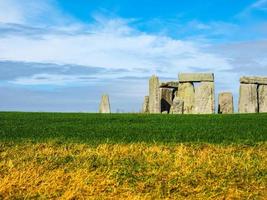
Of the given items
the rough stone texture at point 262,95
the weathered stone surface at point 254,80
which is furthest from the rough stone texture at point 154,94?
the rough stone texture at point 262,95

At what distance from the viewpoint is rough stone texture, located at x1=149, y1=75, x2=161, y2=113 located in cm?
2759

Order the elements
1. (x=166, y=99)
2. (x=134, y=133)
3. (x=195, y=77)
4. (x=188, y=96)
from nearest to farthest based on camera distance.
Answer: (x=134, y=133) < (x=195, y=77) < (x=188, y=96) < (x=166, y=99)

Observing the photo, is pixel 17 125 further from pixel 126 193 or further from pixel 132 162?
pixel 126 193

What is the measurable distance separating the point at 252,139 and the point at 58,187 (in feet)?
18.7

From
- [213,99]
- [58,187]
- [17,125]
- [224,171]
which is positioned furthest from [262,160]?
[213,99]

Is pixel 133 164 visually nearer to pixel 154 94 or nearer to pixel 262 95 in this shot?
pixel 154 94

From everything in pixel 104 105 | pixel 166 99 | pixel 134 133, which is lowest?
pixel 134 133

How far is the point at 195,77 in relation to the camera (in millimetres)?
27266

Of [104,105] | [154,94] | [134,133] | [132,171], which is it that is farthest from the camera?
[104,105]

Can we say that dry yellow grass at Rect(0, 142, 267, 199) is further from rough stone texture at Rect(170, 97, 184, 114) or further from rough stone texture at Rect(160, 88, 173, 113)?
rough stone texture at Rect(160, 88, 173, 113)

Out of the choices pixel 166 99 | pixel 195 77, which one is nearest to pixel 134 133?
pixel 195 77

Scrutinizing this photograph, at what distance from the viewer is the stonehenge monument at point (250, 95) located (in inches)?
1069

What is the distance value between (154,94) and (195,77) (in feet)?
7.90

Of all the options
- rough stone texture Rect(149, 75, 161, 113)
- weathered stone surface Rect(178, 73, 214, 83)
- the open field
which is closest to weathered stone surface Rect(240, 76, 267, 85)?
weathered stone surface Rect(178, 73, 214, 83)
